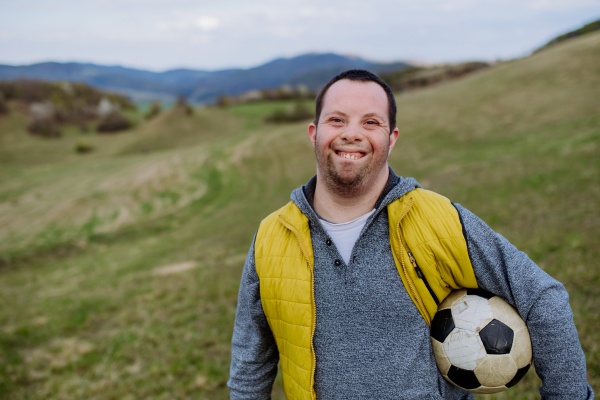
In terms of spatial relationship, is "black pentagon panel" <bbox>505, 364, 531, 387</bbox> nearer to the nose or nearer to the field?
the nose

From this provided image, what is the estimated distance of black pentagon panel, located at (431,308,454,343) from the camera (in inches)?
80.7

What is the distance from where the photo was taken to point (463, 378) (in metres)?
2.07

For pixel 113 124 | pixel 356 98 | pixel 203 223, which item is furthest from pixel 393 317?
pixel 113 124

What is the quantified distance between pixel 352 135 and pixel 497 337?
5.18 feet

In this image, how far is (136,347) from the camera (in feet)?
20.9

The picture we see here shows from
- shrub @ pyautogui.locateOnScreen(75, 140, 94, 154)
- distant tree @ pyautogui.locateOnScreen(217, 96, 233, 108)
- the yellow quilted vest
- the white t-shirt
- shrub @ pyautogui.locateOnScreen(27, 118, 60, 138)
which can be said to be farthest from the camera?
distant tree @ pyautogui.locateOnScreen(217, 96, 233, 108)

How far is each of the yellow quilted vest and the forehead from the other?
64cm

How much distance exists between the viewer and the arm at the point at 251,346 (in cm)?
228

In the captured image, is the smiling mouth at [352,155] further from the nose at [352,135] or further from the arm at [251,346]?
the arm at [251,346]

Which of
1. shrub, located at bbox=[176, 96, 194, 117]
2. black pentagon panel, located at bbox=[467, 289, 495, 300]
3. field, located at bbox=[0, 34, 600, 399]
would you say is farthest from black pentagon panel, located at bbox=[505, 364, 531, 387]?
shrub, located at bbox=[176, 96, 194, 117]

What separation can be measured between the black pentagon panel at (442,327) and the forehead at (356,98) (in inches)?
54.8

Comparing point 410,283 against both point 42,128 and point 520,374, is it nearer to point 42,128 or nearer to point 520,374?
point 520,374

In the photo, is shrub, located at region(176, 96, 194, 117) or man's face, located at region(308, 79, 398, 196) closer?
man's face, located at region(308, 79, 398, 196)

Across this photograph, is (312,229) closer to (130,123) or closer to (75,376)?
(75,376)
